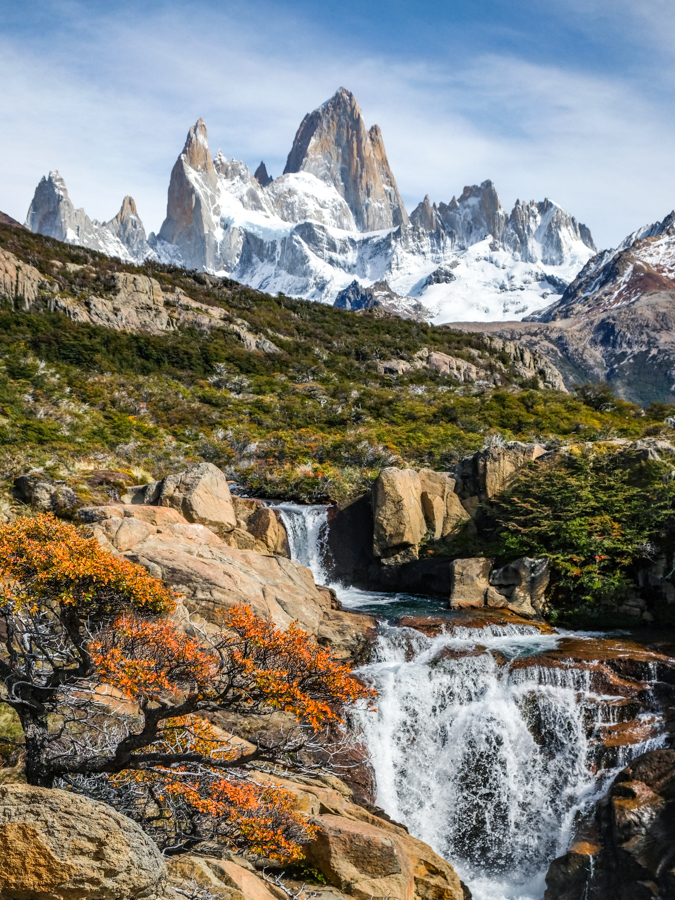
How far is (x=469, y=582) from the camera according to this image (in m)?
20.8

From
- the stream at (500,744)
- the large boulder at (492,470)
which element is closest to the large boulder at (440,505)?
the large boulder at (492,470)

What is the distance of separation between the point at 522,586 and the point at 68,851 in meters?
17.3

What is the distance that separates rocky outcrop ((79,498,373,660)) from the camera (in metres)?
15.4

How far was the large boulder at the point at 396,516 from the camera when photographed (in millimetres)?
24141

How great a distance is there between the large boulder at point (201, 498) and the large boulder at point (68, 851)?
16.6 meters

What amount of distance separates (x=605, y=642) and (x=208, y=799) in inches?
488

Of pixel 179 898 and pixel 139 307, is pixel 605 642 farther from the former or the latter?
pixel 139 307

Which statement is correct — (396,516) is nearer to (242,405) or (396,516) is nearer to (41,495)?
(41,495)

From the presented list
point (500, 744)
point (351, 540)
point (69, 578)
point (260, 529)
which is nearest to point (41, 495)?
point (260, 529)

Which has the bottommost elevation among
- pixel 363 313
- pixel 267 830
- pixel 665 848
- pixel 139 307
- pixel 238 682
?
pixel 665 848

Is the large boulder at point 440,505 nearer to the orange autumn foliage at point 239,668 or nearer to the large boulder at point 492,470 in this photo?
the large boulder at point 492,470

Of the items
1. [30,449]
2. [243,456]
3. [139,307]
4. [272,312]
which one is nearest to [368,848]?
[30,449]

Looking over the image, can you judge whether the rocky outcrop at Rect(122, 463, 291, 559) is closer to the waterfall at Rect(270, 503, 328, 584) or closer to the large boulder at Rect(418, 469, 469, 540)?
the waterfall at Rect(270, 503, 328, 584)

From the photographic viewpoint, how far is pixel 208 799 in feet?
25.9
